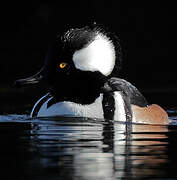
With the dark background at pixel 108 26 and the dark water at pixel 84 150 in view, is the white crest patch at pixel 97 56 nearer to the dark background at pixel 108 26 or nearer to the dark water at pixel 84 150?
the dark water at pixel 84 150

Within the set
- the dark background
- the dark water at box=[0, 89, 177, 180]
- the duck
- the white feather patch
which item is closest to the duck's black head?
the duck

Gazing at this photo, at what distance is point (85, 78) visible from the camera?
35.2ft

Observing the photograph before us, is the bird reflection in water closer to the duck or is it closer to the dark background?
the duck

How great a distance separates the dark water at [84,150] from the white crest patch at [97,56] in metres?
0.67

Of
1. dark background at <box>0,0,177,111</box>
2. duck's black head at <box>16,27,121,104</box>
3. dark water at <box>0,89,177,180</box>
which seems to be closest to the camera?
dark water at <box>0,89,177,180</box>

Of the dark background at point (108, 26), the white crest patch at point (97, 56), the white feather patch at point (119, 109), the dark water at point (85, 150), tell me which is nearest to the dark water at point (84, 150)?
the dark water at point (85, 150)

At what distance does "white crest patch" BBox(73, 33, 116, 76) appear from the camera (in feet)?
34.5

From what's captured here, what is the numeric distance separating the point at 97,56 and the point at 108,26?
519 inches

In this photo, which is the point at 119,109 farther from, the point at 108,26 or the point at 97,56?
the point at 108,26

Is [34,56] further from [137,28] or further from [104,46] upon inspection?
[104,46]

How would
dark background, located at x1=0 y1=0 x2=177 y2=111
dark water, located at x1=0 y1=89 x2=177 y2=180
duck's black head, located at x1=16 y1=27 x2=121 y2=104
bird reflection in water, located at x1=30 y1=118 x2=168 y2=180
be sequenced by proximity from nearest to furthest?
dark water, located at x1=0 y1=89 x2=177 y2=180
bird reflection in water, located at x1=30 y1=118 x2=168 y2=180
duck's black head, located at x1=16 y1=27 x2=121 y2=104
dark background, located at x1=0 y1=0 x2=177 y2=111

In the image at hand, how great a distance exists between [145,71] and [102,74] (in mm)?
9372

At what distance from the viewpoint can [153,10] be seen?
25328mm

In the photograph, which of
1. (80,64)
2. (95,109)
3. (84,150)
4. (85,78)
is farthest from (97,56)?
(84,150)
